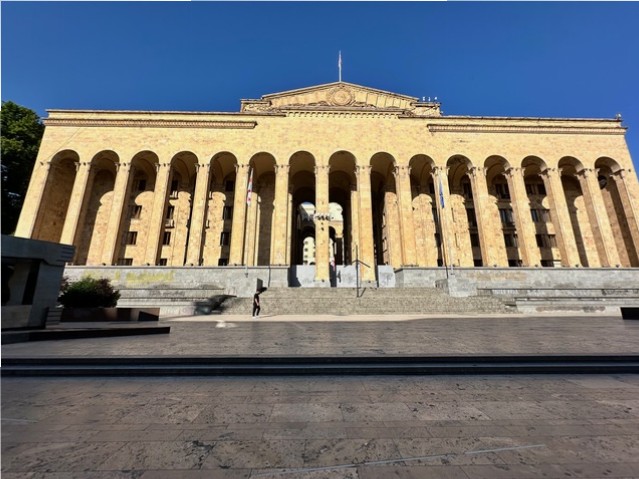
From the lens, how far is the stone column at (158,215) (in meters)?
22.9

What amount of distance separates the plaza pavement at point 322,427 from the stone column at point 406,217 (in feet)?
64.7

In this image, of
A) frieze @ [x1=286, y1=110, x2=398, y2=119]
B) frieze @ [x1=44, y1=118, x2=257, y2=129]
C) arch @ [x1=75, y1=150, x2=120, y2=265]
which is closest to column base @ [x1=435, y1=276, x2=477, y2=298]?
frieze @ [x1=286, y1=110, x2=398, y2=119]

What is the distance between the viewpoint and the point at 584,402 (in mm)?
3424

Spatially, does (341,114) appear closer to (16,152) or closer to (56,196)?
(56,196)

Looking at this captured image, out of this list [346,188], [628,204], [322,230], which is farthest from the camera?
[346,188]

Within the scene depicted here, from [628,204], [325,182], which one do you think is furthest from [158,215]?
[628,204]

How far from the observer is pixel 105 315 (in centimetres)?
1220

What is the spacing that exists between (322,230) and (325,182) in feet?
14.4

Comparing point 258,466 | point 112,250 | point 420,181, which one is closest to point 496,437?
point 258,466

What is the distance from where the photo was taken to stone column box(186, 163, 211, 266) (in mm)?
23552

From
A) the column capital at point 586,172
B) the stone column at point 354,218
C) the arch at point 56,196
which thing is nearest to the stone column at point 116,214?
the arch at point 56,196

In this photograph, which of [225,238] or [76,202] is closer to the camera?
[76,202]

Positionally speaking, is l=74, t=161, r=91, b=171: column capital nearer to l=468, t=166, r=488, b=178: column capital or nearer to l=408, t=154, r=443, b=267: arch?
l=408, t=154, r=443, b=267: arch

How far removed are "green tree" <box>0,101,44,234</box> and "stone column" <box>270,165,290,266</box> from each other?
964 inches
